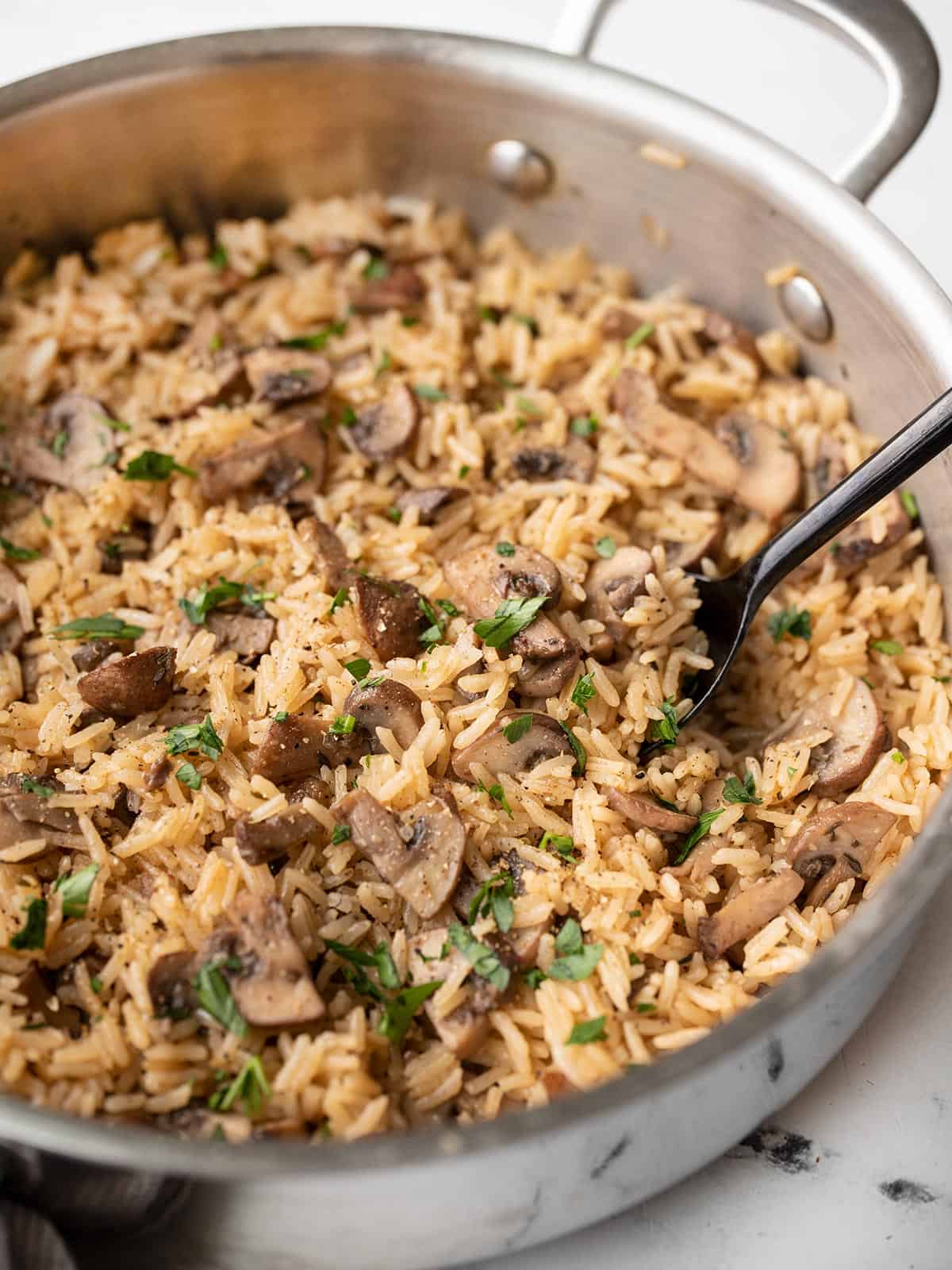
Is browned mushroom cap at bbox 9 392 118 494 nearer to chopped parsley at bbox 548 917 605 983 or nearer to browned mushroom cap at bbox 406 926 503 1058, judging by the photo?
browned mushroom cap at bbox 406 926 503 1058

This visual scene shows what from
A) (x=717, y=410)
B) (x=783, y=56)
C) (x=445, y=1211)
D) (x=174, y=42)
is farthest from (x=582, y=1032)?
(x=783, y=56)

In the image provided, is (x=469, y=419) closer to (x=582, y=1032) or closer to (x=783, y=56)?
(x=582, y=1032)

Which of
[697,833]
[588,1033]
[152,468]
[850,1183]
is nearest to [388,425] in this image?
[152,468]

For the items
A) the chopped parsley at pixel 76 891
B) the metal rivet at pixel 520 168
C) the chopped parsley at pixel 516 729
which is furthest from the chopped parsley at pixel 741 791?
the metal rivet at pixel 520 168

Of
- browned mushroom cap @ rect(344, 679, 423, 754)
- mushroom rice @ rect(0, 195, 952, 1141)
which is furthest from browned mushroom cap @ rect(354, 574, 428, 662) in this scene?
browned mushroom cap @ rect(344, 679, 423, 754)

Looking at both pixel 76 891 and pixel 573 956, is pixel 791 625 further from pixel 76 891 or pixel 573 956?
pixel 76 891
